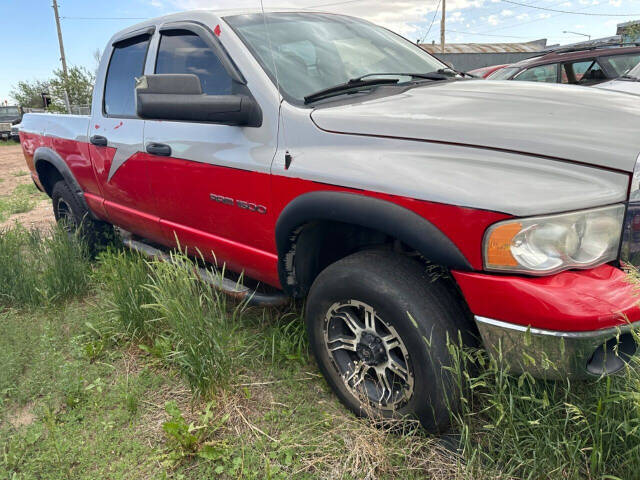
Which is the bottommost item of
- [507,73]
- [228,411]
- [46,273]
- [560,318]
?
[228,411]

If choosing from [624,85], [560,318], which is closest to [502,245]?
[560,318]

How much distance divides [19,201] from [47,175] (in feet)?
14.4

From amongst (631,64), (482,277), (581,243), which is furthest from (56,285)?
(631,64)

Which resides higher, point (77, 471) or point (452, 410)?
point (452, 410)

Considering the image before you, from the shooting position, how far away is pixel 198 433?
2146 mm

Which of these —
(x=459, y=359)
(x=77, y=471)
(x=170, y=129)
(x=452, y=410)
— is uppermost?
(x=170, y=129)

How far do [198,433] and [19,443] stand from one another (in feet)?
2.78

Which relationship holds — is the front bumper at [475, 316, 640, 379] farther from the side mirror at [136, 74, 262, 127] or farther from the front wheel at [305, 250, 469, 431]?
the side mirror at [136, 74, 262, 127]

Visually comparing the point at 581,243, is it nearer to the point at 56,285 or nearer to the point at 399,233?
the point at 399,233

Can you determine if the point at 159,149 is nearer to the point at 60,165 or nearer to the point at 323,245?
the point at 323,245

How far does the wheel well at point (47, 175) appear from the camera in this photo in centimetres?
464

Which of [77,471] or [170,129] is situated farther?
[170,129]

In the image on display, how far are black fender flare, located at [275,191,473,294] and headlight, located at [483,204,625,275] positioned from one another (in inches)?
5.2

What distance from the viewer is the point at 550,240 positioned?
162cm
